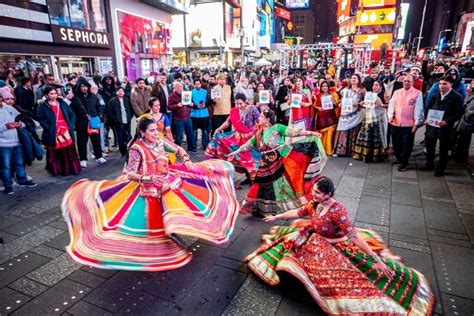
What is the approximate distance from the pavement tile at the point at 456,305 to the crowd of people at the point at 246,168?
1.02 ft

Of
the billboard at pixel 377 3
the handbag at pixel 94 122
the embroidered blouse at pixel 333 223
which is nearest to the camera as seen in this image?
the embroidered blouse at pixel 333 223

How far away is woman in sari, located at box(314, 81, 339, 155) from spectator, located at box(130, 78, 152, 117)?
14.0 ft

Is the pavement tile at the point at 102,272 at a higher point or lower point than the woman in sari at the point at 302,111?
lower

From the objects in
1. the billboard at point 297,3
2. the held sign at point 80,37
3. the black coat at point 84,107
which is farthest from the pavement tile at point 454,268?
the billboard at point 297,3

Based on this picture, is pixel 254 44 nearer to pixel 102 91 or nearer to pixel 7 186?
pixel 102 91

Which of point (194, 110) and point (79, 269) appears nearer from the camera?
point (79, 269)

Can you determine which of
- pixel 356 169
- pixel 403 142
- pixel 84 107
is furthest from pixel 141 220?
pixel 403 142

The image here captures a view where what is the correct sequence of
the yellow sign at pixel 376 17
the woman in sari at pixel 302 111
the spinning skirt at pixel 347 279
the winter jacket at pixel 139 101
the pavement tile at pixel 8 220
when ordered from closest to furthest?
the spinning skirt at pixel 347 279, the pavement tile at pixel 8 220, the woman in sari at pixel 302 111, the winter jacket at pixel 139 101, the yellow sign at pixel 376 17

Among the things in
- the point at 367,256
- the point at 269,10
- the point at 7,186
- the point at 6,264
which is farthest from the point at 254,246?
the point at 269,10

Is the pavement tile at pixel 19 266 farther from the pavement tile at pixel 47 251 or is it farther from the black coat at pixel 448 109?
the black coat at pixel 448 109

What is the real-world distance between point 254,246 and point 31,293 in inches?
92.4

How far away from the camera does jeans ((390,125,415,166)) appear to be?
635cm

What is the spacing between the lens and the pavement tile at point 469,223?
4.08 meters

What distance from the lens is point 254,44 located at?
182 feet
